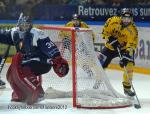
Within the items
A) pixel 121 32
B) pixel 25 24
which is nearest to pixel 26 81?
pixel 25 24

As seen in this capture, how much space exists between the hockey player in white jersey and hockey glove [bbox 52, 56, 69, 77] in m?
0.07

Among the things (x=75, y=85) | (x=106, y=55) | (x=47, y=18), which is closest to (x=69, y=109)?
(x=75, y=85)

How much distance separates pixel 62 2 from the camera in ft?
32.7

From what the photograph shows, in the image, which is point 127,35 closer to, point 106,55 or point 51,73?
point 106,55

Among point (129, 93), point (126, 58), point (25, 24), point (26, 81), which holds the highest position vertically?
point (25, 24)

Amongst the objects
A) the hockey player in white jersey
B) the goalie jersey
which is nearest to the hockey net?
the hockey player in white jersey

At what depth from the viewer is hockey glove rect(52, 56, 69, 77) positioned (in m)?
5.29

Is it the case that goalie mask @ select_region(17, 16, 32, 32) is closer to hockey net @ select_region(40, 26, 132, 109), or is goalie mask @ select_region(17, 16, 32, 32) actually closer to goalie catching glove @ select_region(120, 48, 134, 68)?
hockey net @ select_region(40, 26, 132, 109)

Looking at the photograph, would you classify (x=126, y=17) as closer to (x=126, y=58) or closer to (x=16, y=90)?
(x=126, y=58)

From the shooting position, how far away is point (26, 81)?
549 centimetres

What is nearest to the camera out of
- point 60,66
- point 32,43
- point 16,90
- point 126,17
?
point 60,66

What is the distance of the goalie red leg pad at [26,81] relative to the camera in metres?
5.49

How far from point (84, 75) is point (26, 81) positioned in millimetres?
559

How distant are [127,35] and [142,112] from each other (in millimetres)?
1062
